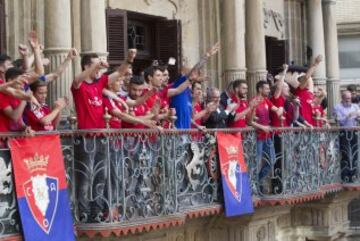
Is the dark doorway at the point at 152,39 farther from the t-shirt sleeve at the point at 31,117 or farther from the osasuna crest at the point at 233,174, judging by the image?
the t-shirt sleeve at the point at 31,117

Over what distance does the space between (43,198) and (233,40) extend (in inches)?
349

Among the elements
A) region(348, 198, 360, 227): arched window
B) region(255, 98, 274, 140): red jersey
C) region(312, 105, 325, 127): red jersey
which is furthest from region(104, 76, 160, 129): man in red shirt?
region(348, 198, 360, 227): arched window

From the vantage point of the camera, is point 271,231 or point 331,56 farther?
point 331,56

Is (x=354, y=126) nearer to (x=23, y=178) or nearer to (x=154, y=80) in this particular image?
(x=154, y=80)

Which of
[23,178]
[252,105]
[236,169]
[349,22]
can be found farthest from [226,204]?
[349,22]

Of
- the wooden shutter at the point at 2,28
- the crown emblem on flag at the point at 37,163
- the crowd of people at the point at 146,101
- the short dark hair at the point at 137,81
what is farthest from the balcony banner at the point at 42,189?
the wooden shutter at the point at 2,28

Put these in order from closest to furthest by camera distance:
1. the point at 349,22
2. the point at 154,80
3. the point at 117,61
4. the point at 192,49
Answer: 1. the point at 154,80
2. the point at 117,61
3. the point at 192,49
4. the point at 349,22

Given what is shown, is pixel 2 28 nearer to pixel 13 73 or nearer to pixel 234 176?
pixel 13 73

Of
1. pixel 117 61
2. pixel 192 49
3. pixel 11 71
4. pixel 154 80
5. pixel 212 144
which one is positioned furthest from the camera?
pixel 192 49

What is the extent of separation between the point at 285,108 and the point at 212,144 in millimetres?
2965

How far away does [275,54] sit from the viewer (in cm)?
2100

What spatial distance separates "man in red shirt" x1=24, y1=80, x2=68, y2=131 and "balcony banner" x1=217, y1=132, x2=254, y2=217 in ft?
12.6

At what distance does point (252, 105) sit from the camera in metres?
14.0

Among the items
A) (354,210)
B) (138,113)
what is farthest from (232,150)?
(354,210)
